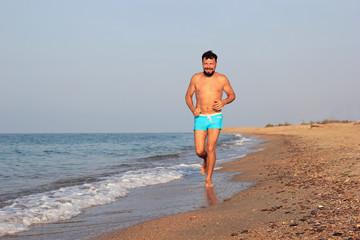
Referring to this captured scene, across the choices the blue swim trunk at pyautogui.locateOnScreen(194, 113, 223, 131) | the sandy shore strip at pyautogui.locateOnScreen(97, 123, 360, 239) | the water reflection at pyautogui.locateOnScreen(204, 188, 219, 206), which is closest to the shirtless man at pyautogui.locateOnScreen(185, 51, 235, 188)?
the blue swim trunk at pyautogui.locateOnScreen(194, 113, 223, 131)

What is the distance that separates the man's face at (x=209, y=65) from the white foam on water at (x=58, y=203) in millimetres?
2785

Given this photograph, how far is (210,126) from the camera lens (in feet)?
20.5

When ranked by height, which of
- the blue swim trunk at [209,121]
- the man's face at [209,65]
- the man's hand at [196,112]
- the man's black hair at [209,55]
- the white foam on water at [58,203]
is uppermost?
the man's black hair at [209,55]

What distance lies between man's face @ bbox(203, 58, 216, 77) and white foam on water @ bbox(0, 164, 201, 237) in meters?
2.79

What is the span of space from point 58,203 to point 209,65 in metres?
3.50

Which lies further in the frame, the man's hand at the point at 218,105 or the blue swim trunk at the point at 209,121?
the blue swim trunk at the point at 209,121

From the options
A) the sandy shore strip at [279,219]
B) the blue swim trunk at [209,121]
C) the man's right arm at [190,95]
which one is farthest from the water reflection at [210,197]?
the man's right arm at [190,95]

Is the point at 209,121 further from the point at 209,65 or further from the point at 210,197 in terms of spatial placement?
the point at 210,197

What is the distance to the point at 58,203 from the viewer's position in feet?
17.7

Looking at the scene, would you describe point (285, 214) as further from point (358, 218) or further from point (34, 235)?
point (34, 235)

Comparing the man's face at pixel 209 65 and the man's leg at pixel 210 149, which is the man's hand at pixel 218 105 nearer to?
the man's leg at pixel 210 149

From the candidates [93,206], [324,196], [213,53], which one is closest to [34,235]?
[93,206]

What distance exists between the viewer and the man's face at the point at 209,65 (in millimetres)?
6083

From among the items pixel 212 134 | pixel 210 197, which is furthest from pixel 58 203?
pixel 212 134
